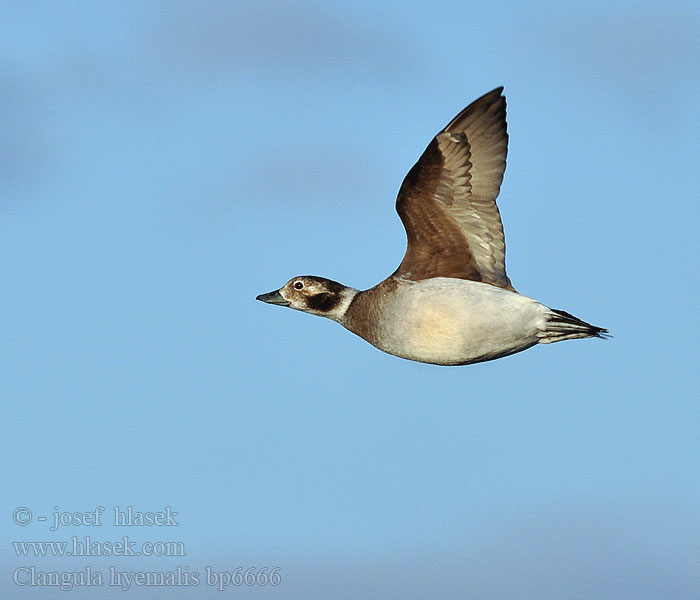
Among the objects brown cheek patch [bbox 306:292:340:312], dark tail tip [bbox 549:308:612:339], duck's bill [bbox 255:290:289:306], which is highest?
duck's bill [bbox 255:290:289:306]

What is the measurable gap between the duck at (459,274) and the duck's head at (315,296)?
0.67 metres

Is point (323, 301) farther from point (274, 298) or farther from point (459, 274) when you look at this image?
point (459, 274)

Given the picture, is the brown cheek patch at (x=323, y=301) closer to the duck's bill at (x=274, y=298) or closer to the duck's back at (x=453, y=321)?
the duck's bill at (x=274, y=298)

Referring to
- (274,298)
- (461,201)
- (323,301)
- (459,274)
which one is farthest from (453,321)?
(274,298)

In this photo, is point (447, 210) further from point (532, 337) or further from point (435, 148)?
point (532, 337)

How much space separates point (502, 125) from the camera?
624 inches

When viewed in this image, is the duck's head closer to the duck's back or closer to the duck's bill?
the duck's bill

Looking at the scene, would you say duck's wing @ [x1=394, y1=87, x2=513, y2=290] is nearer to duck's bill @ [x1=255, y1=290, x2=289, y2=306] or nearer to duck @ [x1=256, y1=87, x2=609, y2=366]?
duck @ [x1=256, y1=87, x2=609, y2=366]

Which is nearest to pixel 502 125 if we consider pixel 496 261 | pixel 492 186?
pixel 492 186

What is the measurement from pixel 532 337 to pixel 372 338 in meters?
2.15

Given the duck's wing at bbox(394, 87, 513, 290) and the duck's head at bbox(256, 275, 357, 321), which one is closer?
the duck's wing at bbox(394, 87, 513, 290)

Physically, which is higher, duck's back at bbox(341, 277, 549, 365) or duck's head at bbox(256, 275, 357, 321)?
duck's head at bbox(256, 275, 357, 321)

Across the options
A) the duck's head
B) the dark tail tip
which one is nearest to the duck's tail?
the dark tail tip

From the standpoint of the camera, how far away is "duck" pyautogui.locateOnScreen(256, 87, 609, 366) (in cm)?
1530
